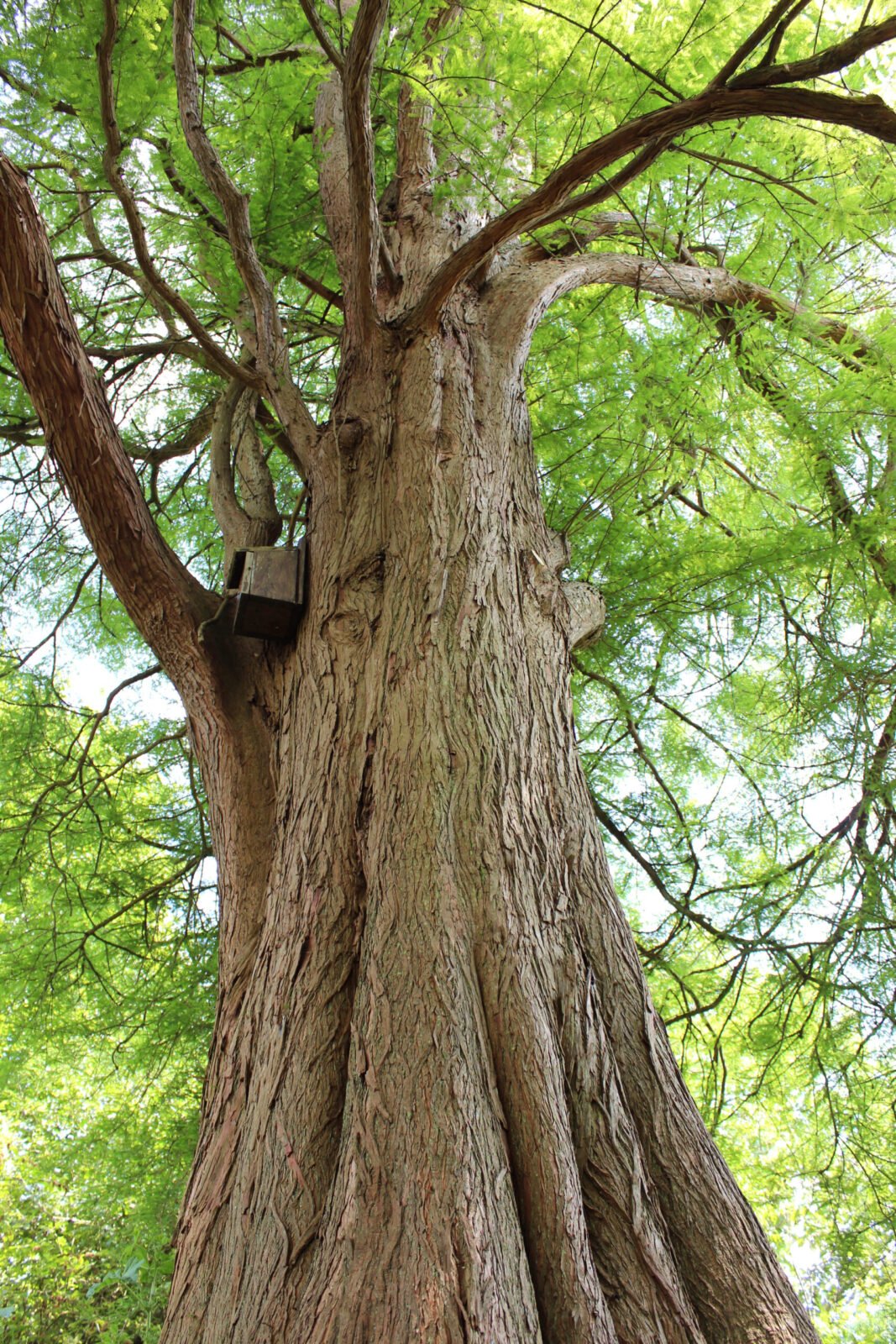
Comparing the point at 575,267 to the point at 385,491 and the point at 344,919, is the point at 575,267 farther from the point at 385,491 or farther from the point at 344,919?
the point at 344,919

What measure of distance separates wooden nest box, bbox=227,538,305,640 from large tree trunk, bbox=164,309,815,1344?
0.19 ft

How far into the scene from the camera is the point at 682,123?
1680 mm

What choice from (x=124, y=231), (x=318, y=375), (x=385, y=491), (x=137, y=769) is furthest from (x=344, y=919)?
(x=318, y=375)

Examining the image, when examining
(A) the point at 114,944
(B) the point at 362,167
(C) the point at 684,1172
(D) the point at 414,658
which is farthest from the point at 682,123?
(A) the point at 114,944

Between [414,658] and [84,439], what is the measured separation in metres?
0.99

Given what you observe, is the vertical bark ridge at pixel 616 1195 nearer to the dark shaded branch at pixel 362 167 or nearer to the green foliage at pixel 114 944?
the dark shaded branch at pixel 362 167

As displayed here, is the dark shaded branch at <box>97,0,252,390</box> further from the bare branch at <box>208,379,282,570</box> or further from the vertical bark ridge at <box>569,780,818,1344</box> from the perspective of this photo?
the vertical bark ridge at <box>569,780,818,1344</box>

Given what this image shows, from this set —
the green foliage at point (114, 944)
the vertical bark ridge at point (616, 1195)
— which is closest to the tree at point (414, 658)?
the vertical bark ridge at point (616, 1195)

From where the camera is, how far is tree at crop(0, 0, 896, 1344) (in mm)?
1495

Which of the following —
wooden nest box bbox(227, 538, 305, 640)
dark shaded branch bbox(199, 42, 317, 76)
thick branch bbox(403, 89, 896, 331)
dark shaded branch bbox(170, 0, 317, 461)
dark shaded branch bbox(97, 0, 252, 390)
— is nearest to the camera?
thick branch bbox(403, 89, 896, 331)

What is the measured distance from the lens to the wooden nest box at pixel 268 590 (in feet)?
7.89

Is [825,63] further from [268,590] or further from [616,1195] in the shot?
[616,1195]

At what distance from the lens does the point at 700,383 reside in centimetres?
325

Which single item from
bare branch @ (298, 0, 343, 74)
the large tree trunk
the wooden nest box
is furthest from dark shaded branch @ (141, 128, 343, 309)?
the large tree trunk
